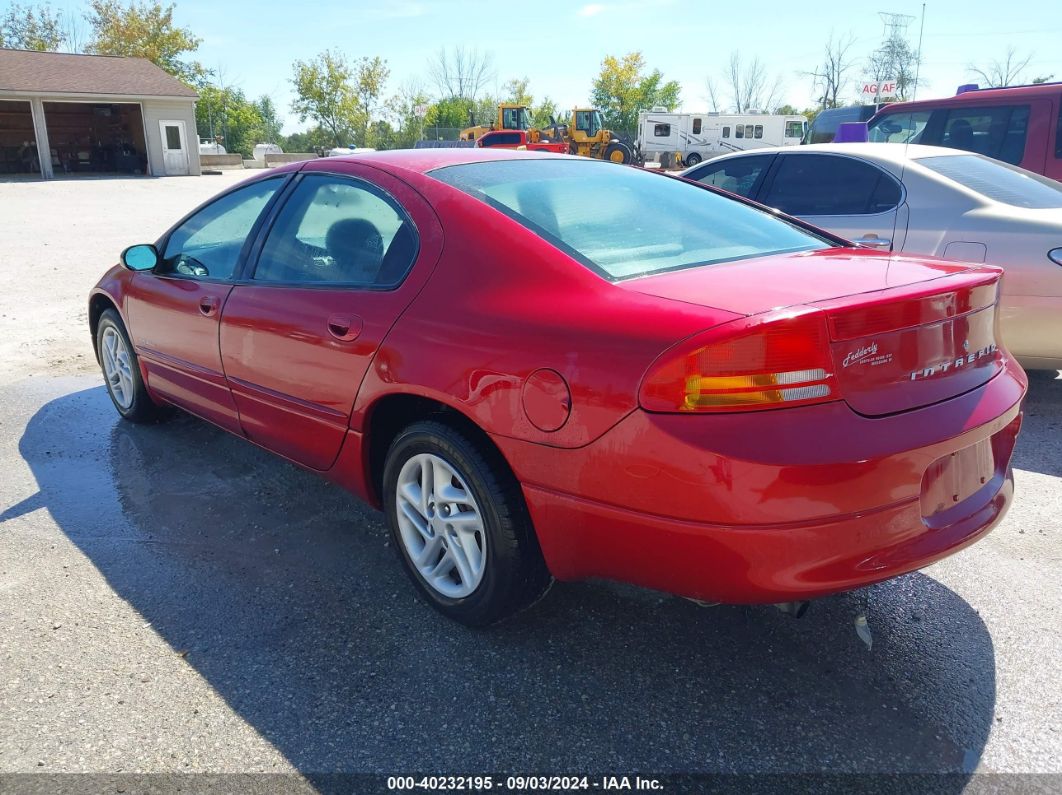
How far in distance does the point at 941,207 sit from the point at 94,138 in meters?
Answer: 42.2

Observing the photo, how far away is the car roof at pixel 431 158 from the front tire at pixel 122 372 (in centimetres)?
202

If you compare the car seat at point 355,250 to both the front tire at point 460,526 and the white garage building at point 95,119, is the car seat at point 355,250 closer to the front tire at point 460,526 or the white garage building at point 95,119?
the front tire at point 460,526

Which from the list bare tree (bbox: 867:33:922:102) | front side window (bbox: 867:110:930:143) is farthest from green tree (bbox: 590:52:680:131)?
front side window (bbox: 867:110:930:143)

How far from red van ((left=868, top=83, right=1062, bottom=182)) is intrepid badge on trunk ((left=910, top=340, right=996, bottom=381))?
6168 millimetres

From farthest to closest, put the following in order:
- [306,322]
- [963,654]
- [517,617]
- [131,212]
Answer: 1. [131,212]
2. [306,322]
3. [517,617]
4. [963,654]

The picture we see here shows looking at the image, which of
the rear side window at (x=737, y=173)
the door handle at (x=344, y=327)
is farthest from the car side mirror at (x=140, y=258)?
the rear side window at (x=737, y=173)

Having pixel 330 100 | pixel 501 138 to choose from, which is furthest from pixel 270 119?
pixel 501 138

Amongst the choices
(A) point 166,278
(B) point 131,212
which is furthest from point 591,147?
(A) point 166,278

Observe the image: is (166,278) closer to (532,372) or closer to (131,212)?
(532,372)

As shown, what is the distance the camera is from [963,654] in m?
2.51

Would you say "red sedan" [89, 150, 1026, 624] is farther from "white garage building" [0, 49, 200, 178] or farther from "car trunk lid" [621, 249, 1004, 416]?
"white garage building" [0, 49, 200, 178]

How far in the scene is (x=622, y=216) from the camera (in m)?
2.81

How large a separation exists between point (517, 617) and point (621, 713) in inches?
22.2

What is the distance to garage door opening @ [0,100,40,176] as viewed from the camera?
36094 mm
